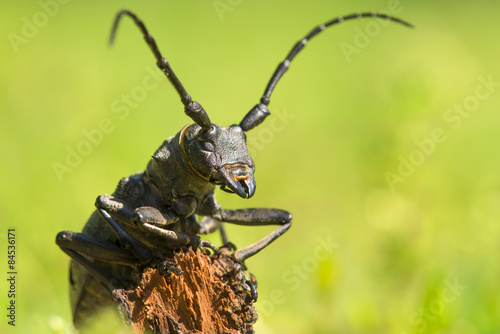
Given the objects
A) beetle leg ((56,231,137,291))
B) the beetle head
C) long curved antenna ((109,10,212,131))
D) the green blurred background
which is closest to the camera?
long curved antenna ((109,10,212,131))

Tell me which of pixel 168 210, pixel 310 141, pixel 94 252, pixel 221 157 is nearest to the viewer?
pixel 221 157

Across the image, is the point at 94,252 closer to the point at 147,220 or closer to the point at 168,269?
the point at 147,220

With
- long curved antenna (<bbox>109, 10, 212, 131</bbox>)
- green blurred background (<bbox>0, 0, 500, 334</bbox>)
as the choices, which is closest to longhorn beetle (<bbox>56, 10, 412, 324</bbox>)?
long curved antenna (<bbox>109, 10, 212, 131</bbox>)

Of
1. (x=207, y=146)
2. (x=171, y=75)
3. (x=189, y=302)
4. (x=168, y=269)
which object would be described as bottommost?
(x=189, y=302)

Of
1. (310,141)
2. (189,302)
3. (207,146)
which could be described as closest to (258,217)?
(207,146)

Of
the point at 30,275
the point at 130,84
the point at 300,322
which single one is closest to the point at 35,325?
the point at 30,275

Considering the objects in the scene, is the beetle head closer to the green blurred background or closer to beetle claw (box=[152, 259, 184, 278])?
beetle claw (box=[152, 259, 184, 278])

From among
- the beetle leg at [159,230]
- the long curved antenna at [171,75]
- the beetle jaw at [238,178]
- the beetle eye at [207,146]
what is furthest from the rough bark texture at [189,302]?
the long curved antenna at [171,75]
